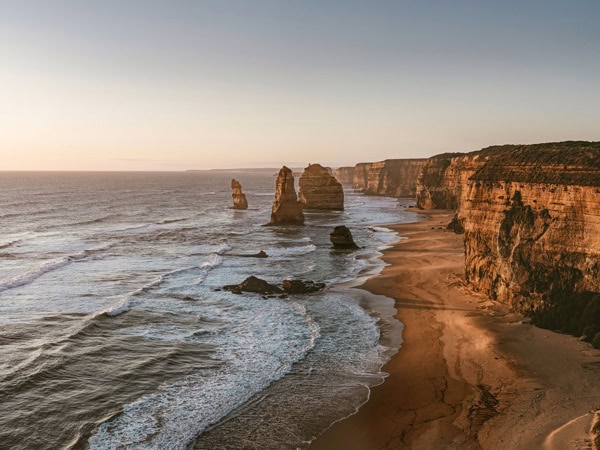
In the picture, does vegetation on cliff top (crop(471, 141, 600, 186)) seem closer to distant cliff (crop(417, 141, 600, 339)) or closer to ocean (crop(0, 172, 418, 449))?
distant cliff (crop(417, 141, 600, 339))

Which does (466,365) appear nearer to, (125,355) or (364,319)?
(364,319)

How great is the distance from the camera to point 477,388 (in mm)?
21344

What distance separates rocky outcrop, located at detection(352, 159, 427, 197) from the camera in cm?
15350

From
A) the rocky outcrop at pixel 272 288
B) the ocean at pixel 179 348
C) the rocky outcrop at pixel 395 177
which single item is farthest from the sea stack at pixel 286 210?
the rocky outcrop at pixel 395 177

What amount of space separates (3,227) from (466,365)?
257 ft

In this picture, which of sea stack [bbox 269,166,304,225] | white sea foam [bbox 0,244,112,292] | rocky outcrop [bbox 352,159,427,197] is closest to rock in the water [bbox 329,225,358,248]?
sea stack [bbox 269,166,304,225]

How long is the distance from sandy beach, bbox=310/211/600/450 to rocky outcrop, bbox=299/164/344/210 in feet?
235

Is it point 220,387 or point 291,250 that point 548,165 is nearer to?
point 220,387

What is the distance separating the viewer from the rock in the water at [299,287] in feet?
130

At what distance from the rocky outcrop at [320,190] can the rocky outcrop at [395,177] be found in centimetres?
4894

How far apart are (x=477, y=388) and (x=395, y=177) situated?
14325 centimetres

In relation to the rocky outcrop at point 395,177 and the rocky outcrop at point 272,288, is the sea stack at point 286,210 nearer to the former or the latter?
the rocky outcrop at point 272,288

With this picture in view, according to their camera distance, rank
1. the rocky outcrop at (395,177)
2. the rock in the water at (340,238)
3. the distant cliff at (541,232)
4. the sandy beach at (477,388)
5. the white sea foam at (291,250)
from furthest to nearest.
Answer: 1. the rocky outcrop at (395,177)
2. the rock in the water at (340,238)
3. the white sea foam at (291,250)
4. the distant cliff at (541,232)
5. the sandy beach at (477,388)

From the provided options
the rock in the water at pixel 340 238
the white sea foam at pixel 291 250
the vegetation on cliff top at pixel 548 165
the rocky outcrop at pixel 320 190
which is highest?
the vegetation on cliff top at pixel 548 165
